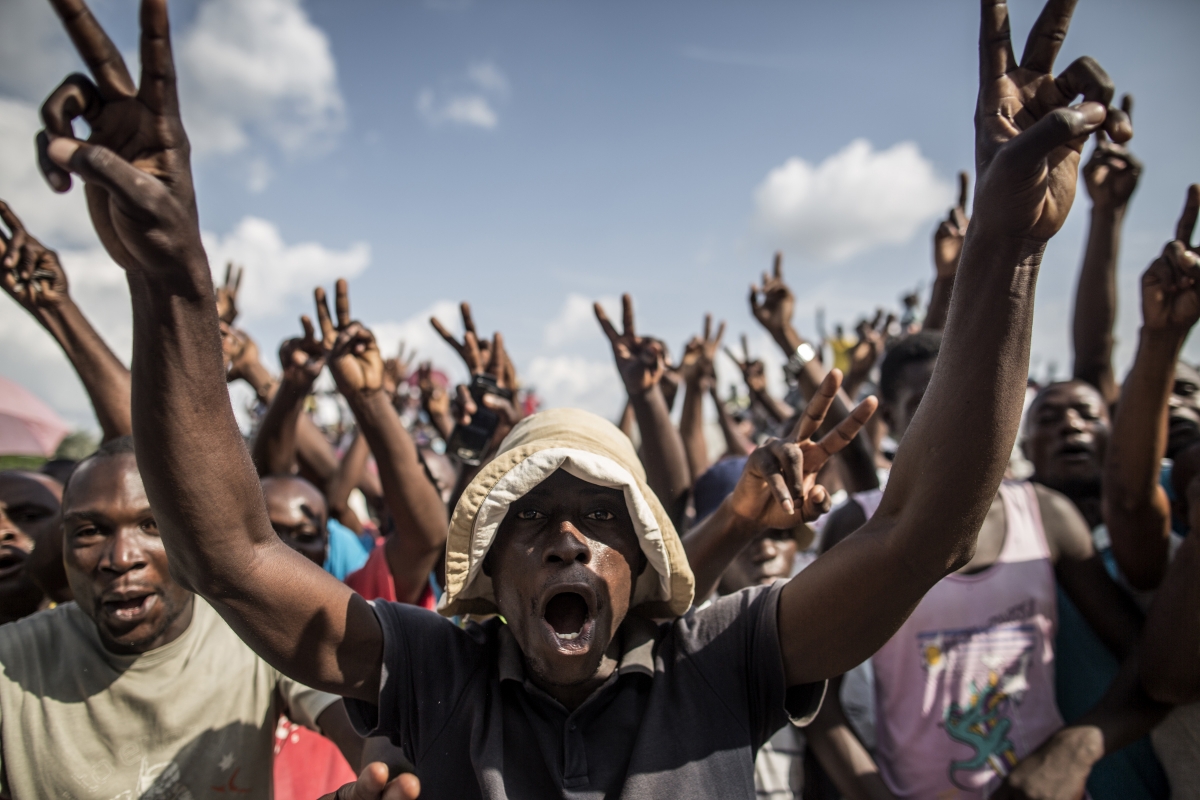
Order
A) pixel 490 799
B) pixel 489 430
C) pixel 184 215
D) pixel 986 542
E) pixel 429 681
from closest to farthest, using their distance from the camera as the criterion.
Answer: pixel 184 215 < pixel 490 799 < pixel 429 681 < pixel 986 542 < pixel 489 430

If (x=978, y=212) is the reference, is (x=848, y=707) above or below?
below

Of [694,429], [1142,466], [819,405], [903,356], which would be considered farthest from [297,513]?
[1142,466]

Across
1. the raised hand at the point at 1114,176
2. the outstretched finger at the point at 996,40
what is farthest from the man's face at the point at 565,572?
the raised hand at the point at 1114,176

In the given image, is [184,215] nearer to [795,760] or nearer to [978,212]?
[978,212]

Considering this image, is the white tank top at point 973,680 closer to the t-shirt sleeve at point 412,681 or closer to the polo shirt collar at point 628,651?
the polo shirt collar at point 628,651

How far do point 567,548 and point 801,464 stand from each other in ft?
2.31

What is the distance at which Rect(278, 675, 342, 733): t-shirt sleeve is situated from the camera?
7.65ft

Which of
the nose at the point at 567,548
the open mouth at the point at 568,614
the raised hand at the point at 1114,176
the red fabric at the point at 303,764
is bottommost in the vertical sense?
the red fabric at the point at 303,764

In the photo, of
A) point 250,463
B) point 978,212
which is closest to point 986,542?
point 978,212

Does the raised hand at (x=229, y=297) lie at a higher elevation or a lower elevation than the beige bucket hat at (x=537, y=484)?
higher

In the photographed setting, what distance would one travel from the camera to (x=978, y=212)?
1460 mm

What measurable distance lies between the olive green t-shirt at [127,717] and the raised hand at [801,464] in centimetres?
152

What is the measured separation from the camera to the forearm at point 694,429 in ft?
14.8

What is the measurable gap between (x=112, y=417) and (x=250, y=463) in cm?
195
